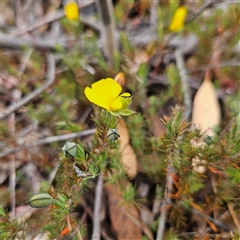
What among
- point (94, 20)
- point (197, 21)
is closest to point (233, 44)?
point (197, 21)

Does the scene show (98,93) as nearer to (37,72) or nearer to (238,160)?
(238,160)

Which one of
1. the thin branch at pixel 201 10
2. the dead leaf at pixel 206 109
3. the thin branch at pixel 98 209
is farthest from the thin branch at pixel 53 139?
the thin branch at pixel 201 10

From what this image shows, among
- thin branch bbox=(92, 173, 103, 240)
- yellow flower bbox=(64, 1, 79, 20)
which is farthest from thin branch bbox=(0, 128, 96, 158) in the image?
yellow flower bbox=(64, 1, 79, 20)

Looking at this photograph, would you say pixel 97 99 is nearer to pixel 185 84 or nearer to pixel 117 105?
pixel 117 105

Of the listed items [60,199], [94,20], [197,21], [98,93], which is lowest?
[60,199]

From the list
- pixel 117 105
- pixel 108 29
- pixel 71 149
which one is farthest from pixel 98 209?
pixel 108 29

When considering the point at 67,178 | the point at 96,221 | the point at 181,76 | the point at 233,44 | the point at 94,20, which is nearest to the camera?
the point at 67,178
